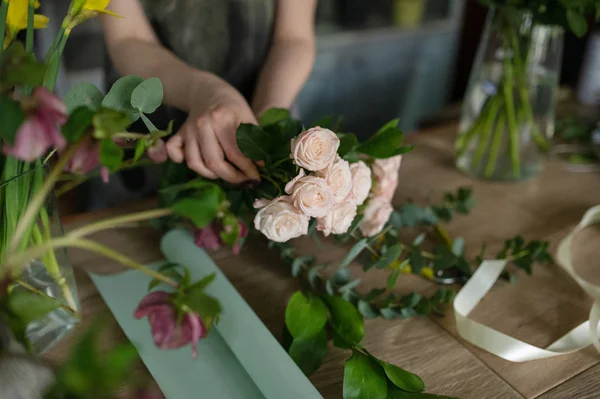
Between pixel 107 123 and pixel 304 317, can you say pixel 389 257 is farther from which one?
pixel 107 123

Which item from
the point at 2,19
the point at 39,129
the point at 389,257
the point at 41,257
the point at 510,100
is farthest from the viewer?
the point at 510,100

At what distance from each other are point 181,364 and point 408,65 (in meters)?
1.78

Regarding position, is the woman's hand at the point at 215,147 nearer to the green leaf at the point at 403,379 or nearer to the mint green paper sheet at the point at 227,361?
the mint green paper sheet at the point at 227,361

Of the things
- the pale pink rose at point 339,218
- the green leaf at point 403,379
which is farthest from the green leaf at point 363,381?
the pale pink rose at point 339,218

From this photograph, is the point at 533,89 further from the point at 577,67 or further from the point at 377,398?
the point at 577,67

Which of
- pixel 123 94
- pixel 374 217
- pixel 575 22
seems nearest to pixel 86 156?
pixel 123 94

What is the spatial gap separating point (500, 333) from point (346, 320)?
6.0 inches

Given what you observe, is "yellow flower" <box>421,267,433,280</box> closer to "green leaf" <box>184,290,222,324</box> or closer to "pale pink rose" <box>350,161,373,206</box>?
"pale pink rose" <box>350,161,373,206</box>

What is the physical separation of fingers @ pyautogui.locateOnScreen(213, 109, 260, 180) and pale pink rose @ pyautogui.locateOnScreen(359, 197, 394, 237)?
0.12 m

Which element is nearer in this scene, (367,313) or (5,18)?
(5,18)


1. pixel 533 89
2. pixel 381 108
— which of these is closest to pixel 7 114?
pixel 533 89

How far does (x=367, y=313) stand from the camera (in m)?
0.60

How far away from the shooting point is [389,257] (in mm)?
613

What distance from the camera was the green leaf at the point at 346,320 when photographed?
1.74 feet
